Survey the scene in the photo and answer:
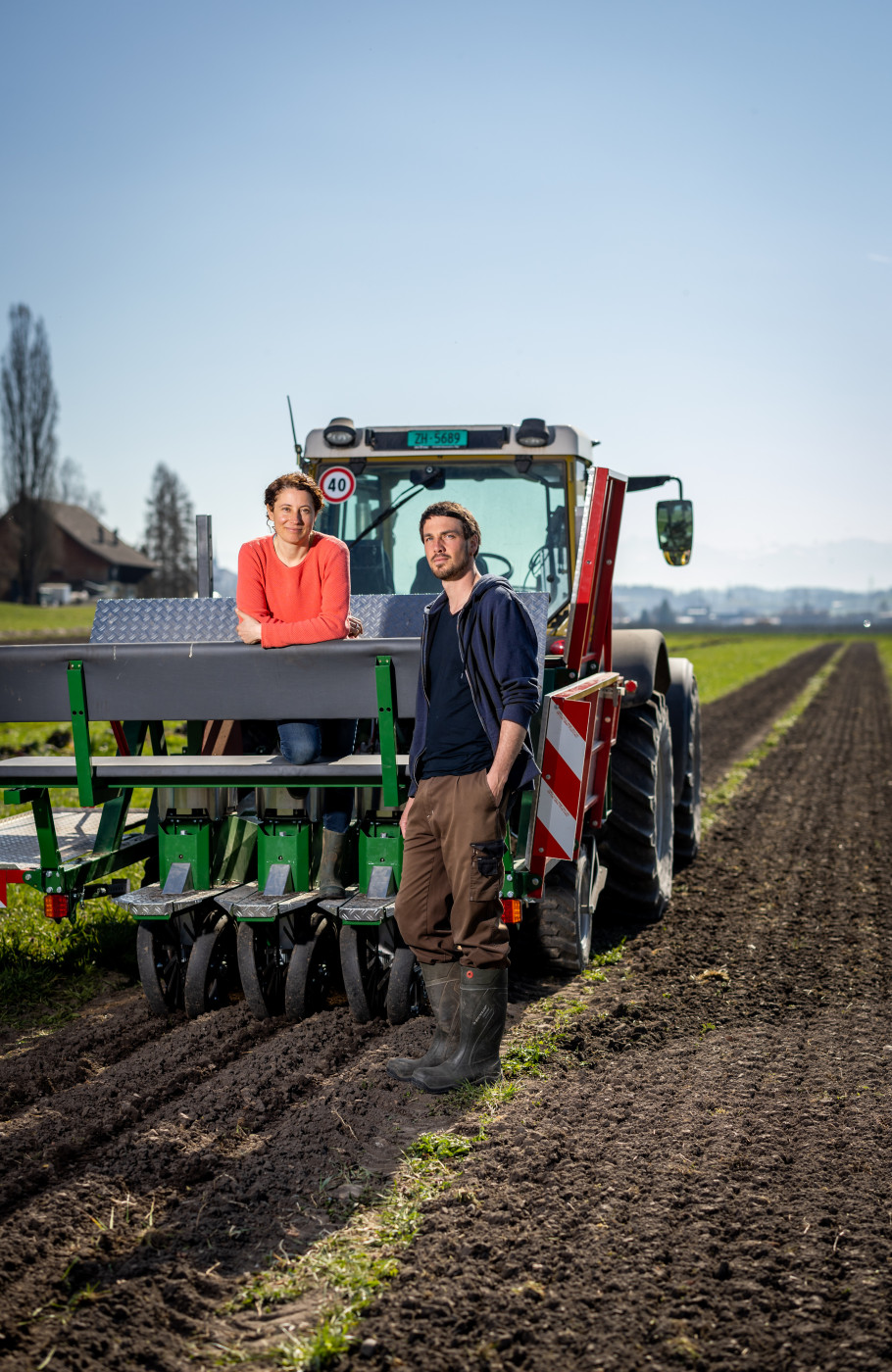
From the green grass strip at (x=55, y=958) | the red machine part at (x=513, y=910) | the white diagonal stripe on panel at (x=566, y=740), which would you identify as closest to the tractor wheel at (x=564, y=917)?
the white diagonal stripe on panel at (x=566, y=740)

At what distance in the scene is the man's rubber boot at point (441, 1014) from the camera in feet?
14.2

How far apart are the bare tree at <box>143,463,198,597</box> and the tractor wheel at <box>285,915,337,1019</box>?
67.6 metres

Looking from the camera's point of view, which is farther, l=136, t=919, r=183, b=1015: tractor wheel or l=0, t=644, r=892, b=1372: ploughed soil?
l=136, t=919, r=183, b=1015: tractor wheel

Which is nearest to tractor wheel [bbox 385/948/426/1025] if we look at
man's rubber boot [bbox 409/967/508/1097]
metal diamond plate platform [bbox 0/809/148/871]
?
man's rubber boot [bbox 409/967/508/1097]

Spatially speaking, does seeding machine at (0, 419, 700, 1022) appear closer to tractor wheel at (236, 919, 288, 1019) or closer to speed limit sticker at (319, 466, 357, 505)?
tractor wheel at (236, 919, 288, 1019)

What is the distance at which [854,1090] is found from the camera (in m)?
4.32

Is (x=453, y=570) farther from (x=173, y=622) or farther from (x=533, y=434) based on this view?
(x=533, y=434)

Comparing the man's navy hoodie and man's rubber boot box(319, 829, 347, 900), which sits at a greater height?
the man's navy hoodie

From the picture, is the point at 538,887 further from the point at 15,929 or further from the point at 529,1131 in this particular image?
the point at 15,929

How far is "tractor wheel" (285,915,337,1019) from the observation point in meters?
4.86

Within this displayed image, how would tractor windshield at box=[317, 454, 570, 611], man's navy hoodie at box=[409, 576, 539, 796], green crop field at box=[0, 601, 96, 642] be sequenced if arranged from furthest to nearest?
green crop field at box=[0, 601, 96, 642]
tractor windshield at box=[317, 454, 570, 611]
man's navy hoodie at box=[409, 576, 539, 796]

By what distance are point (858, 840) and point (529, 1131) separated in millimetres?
6543

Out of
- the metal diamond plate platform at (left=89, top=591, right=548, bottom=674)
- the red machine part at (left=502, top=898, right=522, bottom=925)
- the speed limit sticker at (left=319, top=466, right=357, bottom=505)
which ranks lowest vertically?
the red machine part at (left=502, top=898, right=522, bottom=925)

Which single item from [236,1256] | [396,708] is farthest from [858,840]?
[236,1256]
